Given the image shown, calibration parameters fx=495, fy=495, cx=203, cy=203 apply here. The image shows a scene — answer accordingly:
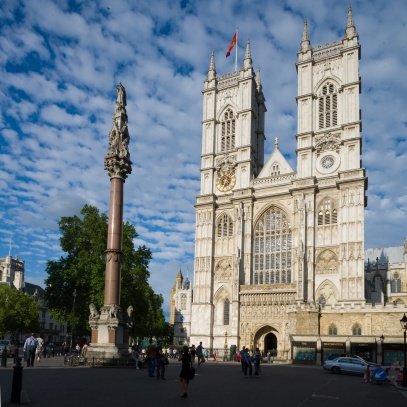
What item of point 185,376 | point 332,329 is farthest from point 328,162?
point 185,376

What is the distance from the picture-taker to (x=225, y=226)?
60.7 meters

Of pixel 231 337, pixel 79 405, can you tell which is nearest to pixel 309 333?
pixel 231 337

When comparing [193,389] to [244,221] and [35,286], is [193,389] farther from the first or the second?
[35,286]

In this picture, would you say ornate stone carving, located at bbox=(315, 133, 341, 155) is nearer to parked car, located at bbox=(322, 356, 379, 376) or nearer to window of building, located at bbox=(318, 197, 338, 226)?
window of building, located at bbox=(318, 197, 338, 226)

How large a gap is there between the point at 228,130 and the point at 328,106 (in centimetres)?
1320

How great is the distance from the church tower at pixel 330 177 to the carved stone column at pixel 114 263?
1127 inches

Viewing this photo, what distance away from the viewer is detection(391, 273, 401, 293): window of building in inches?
2869

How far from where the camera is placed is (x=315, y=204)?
54750 millimetres

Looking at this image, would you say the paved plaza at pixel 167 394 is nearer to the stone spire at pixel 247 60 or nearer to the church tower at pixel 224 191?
the church tower at pixel 224 191

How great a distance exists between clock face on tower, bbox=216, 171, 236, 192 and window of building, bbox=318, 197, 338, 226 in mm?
11799

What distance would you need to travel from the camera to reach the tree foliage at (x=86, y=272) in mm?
41906

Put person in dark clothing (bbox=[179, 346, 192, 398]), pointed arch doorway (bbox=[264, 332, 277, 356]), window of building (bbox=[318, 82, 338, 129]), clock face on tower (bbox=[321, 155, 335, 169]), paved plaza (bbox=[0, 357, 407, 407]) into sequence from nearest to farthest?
paved plaza (bbox=[0, 357, 407, 407]), person in dark clothing (bbox=[179, 346, 192, 398]), clock face on tower (bbox=[321, 155, 335, 169]), pointed arch doorway (bbox=[264, 332, 277, 356]), window of building (bbox=[318, 82, 338, 129])

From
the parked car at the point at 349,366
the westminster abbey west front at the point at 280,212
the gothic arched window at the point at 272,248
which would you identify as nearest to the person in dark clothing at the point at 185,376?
the parked car at the point at 349,366

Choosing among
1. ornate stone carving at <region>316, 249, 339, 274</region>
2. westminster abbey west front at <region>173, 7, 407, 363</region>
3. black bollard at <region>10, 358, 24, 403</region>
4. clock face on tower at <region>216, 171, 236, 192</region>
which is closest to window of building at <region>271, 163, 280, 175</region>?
westminster abbey west front at <region>173, 7, 407, 363</region>
